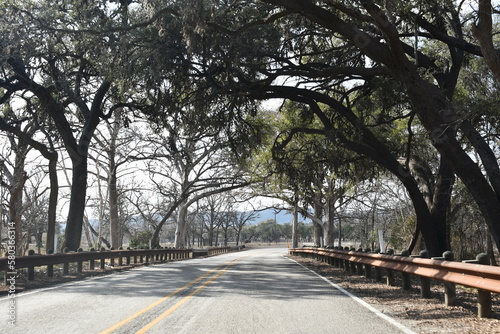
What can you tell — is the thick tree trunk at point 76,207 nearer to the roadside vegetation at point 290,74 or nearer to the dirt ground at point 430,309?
the roadside vegetation at point 290,74

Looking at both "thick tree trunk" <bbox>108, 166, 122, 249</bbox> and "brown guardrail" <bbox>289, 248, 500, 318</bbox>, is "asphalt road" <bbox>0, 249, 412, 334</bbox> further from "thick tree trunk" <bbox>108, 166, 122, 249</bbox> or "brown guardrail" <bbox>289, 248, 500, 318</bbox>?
"thick tree trunk" <bbox>108, 166, 122, 249</bbox>

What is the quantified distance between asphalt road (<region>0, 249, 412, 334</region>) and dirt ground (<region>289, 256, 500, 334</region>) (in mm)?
401

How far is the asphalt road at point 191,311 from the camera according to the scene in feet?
21.4

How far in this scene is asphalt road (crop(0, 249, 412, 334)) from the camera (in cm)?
651

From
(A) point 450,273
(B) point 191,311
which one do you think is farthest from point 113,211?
(A) point 450,273

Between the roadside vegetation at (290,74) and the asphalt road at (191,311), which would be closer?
the asphalt road at (191,311)

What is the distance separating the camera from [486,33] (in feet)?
27.6

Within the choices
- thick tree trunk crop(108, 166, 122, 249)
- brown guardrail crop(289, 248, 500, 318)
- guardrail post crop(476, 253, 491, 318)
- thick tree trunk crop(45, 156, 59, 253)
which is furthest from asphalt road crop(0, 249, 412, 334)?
thick tree trunk crop(108, 166, 122, 249)

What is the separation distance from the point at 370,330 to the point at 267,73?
939 centimetres

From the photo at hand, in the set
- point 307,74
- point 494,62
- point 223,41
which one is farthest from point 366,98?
point 494,62

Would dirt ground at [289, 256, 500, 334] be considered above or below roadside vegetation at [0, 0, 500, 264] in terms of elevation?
below

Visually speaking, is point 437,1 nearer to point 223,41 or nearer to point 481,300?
point 223,41

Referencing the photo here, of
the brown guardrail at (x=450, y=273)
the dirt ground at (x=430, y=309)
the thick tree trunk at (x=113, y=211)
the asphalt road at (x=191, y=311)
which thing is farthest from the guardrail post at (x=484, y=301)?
the thick tree trunk at (x=113, y=211)

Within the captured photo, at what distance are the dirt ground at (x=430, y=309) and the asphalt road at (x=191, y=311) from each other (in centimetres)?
40
